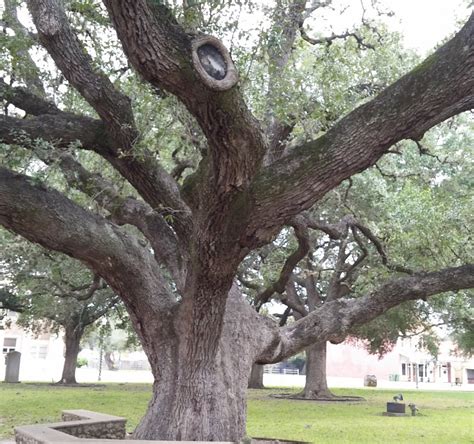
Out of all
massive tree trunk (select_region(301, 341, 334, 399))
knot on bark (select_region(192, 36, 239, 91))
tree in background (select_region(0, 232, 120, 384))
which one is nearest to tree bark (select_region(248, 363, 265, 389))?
massive tree trunk (select_region(301, 341, 334, 399))

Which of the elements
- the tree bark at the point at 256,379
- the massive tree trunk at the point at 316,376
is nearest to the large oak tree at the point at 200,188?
the massive tree trunk at the point at 316,376

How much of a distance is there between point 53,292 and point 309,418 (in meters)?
8.73

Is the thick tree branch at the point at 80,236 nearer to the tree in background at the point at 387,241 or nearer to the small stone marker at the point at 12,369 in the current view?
the tree in background at the point at 387,241

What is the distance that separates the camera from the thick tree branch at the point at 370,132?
4.94 metres

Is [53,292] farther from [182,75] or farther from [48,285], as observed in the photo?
[182,75]

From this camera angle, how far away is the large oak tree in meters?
4.92

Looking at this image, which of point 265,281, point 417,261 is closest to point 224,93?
point 417,261

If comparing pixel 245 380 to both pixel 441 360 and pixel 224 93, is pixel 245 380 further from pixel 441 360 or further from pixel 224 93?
pixel 441 360

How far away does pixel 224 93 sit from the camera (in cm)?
477

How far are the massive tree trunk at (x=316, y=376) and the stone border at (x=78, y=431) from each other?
45.7ft

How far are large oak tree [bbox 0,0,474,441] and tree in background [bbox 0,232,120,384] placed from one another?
3.08 meters

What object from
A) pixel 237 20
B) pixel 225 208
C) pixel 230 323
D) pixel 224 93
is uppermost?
pixel 237 20

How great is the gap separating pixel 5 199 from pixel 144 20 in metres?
2.54

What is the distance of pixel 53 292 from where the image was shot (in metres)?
17.9
